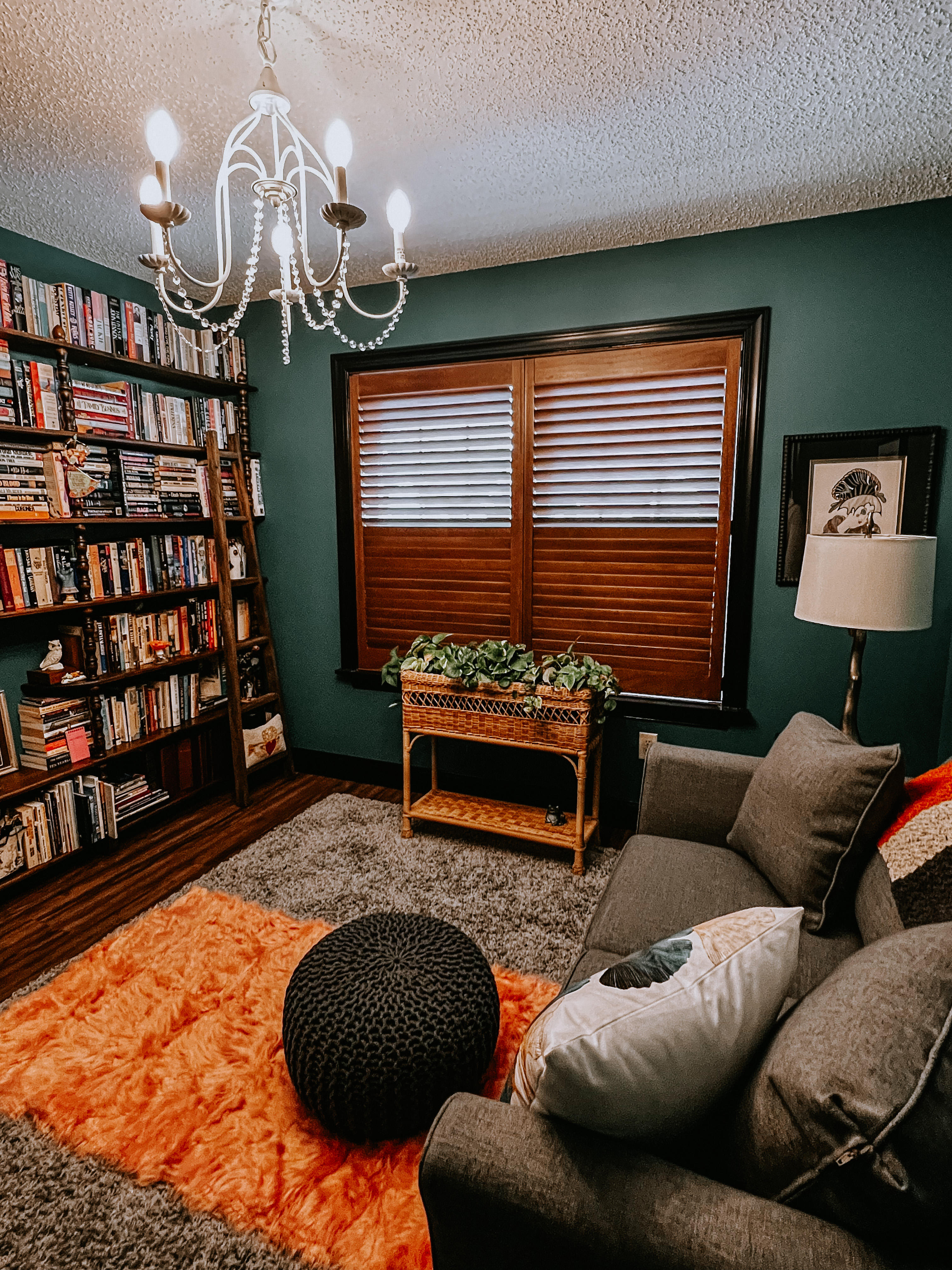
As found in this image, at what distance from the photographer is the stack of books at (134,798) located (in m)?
2.93

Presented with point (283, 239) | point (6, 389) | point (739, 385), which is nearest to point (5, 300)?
point (6, 389)

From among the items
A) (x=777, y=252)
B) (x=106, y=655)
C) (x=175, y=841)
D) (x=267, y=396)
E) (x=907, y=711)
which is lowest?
(x=175, y=841)

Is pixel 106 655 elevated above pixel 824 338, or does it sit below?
below

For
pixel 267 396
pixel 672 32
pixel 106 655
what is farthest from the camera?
pixel 267 396

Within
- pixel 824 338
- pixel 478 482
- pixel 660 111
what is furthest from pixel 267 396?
pixel 824 338

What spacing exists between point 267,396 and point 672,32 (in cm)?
256

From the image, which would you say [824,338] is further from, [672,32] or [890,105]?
[672,32]

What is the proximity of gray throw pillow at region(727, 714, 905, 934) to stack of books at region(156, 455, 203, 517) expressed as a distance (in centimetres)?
284

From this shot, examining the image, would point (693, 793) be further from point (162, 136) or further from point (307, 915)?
point (162, 136)

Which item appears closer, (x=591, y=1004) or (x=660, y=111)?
(x=591, y=1004)

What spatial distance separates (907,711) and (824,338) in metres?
1.48

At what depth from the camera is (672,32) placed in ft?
5.01

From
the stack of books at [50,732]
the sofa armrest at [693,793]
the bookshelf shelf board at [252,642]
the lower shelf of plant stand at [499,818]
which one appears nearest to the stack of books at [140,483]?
the bookshelf shelf board at [252,642]

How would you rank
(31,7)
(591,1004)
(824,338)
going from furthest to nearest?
(824,338)
(31,7)
(591,1004)
